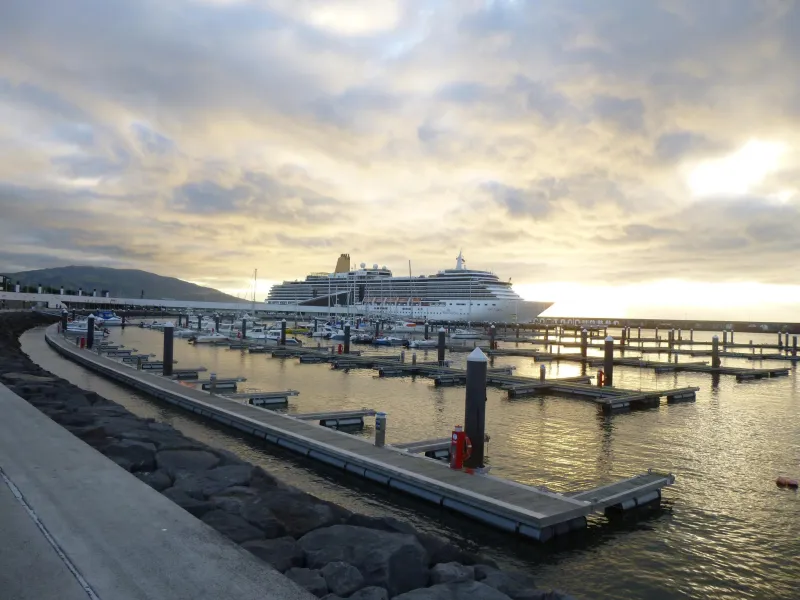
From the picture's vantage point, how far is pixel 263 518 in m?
7.06

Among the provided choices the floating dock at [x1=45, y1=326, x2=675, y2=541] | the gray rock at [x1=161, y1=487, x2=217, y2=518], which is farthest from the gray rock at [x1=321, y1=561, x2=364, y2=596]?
the floating dock at [x1=45, y1=326, x2=675, y2=541]

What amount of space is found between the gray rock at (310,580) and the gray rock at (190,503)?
1986 mm

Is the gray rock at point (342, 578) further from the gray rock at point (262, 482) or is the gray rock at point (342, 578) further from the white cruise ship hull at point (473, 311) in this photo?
the white cruise ship hull at point (473, 311)

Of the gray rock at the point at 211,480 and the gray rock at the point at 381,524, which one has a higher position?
the gray rock at the point at 211,480

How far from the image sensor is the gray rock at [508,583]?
5895mm

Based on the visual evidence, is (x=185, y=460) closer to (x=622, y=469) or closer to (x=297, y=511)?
(x=297, y=511)

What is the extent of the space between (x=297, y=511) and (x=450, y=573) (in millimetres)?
2445

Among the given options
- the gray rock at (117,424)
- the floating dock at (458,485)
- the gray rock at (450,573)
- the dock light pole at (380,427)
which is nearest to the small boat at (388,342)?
the floating dock at (458,485)

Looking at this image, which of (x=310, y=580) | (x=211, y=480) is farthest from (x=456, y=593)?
(x=211, y=480)

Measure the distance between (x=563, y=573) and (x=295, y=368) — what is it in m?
29.3

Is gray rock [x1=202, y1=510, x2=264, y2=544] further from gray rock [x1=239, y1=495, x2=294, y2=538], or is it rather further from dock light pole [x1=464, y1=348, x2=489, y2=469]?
dock light pole [x1=464, y1=348, x2=489, y2=469]

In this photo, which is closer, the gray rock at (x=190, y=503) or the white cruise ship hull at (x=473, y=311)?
the gray rock at (x=190, y=503)

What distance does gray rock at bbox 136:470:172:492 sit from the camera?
312 inches

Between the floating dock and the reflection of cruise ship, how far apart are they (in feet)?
262
